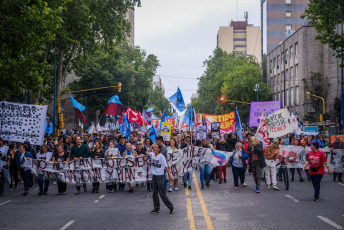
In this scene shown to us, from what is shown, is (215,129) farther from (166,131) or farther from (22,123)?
(22,123)

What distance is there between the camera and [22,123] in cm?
1588

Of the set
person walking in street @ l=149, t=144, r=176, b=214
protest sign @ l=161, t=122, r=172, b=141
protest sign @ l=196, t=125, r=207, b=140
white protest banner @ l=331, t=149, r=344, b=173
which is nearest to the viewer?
person walking in street @ l=149, t=144, r=176, b=214

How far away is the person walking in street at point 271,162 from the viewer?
14609 millimetres

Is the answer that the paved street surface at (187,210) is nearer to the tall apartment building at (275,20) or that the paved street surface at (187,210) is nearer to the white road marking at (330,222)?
the white road marking at (330,222)

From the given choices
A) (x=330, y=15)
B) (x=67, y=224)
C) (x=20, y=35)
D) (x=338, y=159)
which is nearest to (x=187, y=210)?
(x=67, y=224)

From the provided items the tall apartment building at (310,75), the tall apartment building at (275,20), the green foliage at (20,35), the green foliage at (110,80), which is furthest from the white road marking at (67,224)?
the tall apartment building at (275,20)

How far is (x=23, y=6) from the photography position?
1706 cm

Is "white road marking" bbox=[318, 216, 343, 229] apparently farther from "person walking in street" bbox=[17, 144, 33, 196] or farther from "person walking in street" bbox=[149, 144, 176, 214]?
"person walking in street" bbox=[17, 144, 33, 196]

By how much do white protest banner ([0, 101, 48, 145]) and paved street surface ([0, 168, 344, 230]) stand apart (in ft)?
6.55

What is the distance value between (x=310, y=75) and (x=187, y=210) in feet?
146

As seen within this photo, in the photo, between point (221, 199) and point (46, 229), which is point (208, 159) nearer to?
point (221, 199)

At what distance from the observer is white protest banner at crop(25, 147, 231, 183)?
1460 centimetres

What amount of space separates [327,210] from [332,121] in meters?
39.6

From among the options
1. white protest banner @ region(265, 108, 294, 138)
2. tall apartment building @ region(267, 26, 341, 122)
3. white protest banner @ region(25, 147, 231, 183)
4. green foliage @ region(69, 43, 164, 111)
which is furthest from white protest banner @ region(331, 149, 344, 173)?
green foliage @ region(69, 43, 164, 111)
